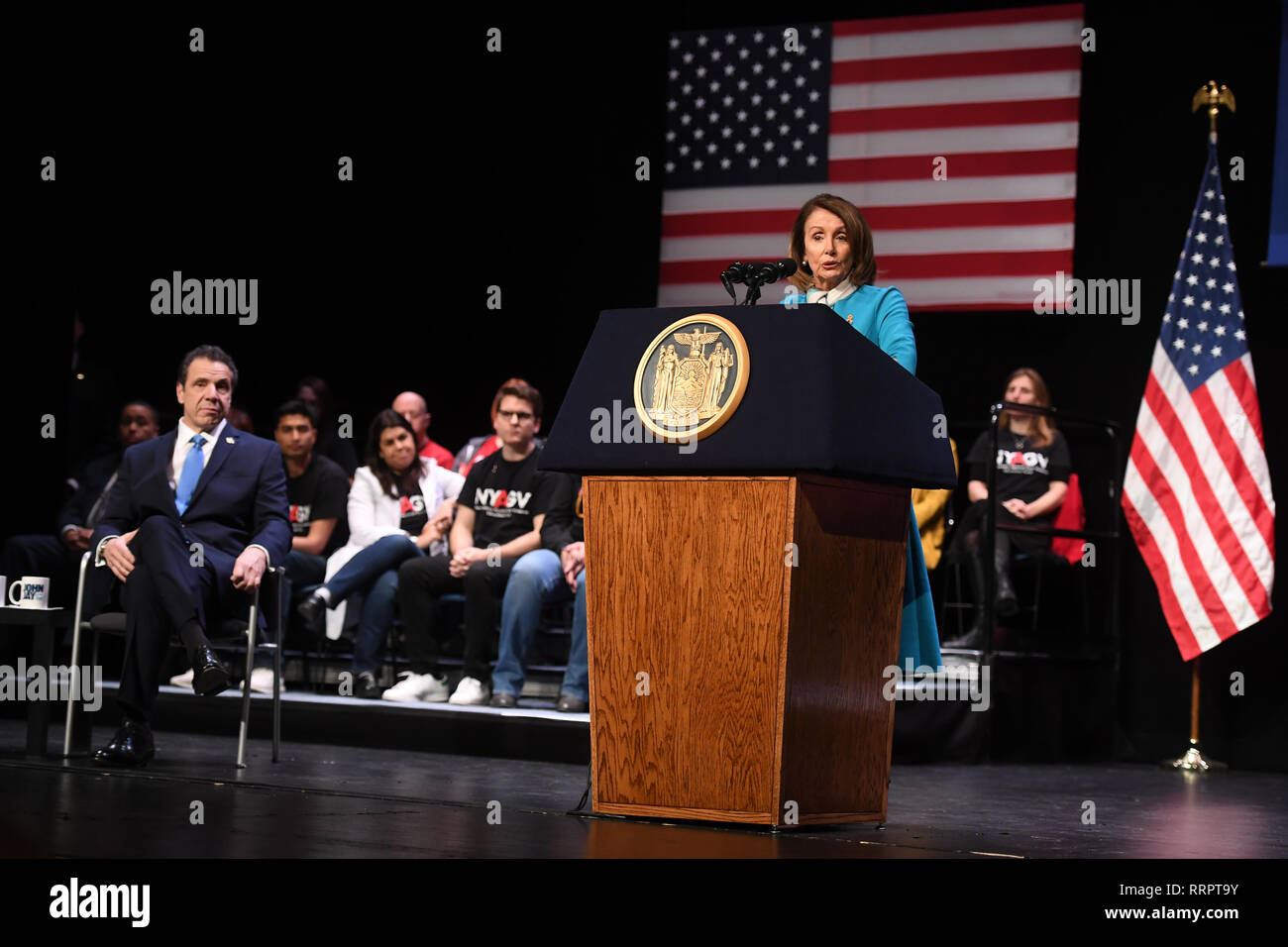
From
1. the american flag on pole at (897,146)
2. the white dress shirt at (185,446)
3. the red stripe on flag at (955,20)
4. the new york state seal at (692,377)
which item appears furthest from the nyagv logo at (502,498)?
the new york state seal at (692,377)

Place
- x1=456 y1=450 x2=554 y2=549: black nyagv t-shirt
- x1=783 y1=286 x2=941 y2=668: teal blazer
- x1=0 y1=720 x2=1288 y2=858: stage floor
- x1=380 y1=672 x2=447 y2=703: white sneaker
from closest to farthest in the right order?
x1=0 y1=720 x2=1288 y2=858: stage floor < x1=783 y1=286 x2=941 y2=668: teal blazer < x1=380 y1=672 x2=447 y2=703: white sneaker < x1=456 y1=450 x2=554 y2=549: black nyagv t-shirt

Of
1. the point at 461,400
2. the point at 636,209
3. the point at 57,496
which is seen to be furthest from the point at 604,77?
the point at 57,496

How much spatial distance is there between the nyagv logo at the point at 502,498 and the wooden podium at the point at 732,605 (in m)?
2.84

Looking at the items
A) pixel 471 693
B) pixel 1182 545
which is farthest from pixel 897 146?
pixel 471 693

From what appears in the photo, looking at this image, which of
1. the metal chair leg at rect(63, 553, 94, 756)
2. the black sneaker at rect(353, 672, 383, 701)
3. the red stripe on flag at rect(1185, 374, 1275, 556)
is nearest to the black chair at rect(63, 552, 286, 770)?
the metal chair leg at rect(63, 553, 94, 756)

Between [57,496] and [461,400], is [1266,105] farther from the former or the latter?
[57,496]

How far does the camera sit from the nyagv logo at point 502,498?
5.82 meters

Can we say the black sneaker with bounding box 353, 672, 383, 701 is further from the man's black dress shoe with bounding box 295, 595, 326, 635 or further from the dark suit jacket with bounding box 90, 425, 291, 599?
the dark suit jacket with bounding box 90, 425, 291, 599

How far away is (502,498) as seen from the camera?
5.85 metres

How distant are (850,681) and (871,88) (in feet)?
14.4

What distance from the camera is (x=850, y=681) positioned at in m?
3.01

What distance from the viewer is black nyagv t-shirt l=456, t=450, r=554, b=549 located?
19.1ft

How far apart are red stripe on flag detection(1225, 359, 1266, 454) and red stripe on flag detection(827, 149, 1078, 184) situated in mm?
1115

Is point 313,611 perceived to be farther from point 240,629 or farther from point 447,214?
point 447,214
